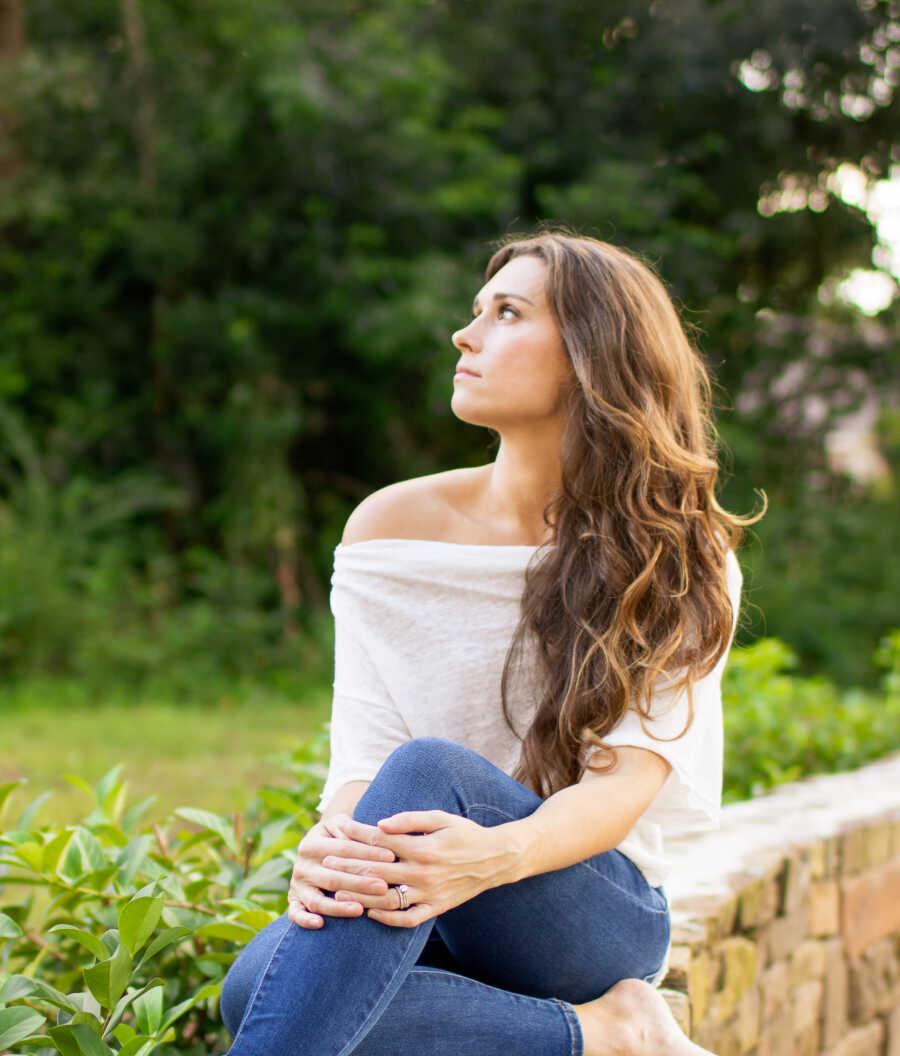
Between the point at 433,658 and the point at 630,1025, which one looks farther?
the point at 433,658

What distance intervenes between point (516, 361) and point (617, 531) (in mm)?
318

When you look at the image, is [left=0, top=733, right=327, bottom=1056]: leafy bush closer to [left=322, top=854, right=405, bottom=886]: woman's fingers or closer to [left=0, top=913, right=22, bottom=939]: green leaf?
[left=0, top=913, right=22, bottom=939]: green leaf

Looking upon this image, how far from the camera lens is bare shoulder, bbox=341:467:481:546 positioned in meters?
1.92

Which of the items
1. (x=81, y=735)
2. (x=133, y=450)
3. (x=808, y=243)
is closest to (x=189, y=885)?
(x=81, y=735)

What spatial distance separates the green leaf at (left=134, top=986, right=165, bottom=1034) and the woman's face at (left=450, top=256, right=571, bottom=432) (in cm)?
95

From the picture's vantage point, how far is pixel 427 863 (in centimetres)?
140

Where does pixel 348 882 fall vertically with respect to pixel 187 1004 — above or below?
above

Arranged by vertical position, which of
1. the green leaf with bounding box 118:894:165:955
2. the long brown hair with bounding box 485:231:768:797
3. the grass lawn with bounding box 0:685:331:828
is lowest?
the grass lawn with bounding box 0:685:331:828

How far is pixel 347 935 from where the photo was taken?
4.54 ft

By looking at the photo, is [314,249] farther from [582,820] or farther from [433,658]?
[582,820]

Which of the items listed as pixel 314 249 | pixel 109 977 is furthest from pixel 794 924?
pixel 314 249

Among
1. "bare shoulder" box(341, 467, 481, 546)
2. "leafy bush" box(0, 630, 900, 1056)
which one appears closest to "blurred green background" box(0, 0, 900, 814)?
"leafy bush" box(0, 630, 900, 1056)

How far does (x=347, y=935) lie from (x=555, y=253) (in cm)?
110

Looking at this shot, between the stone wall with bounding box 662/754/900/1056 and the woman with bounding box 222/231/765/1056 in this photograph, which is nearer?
the woman with bounding box 222/231/765/1056
